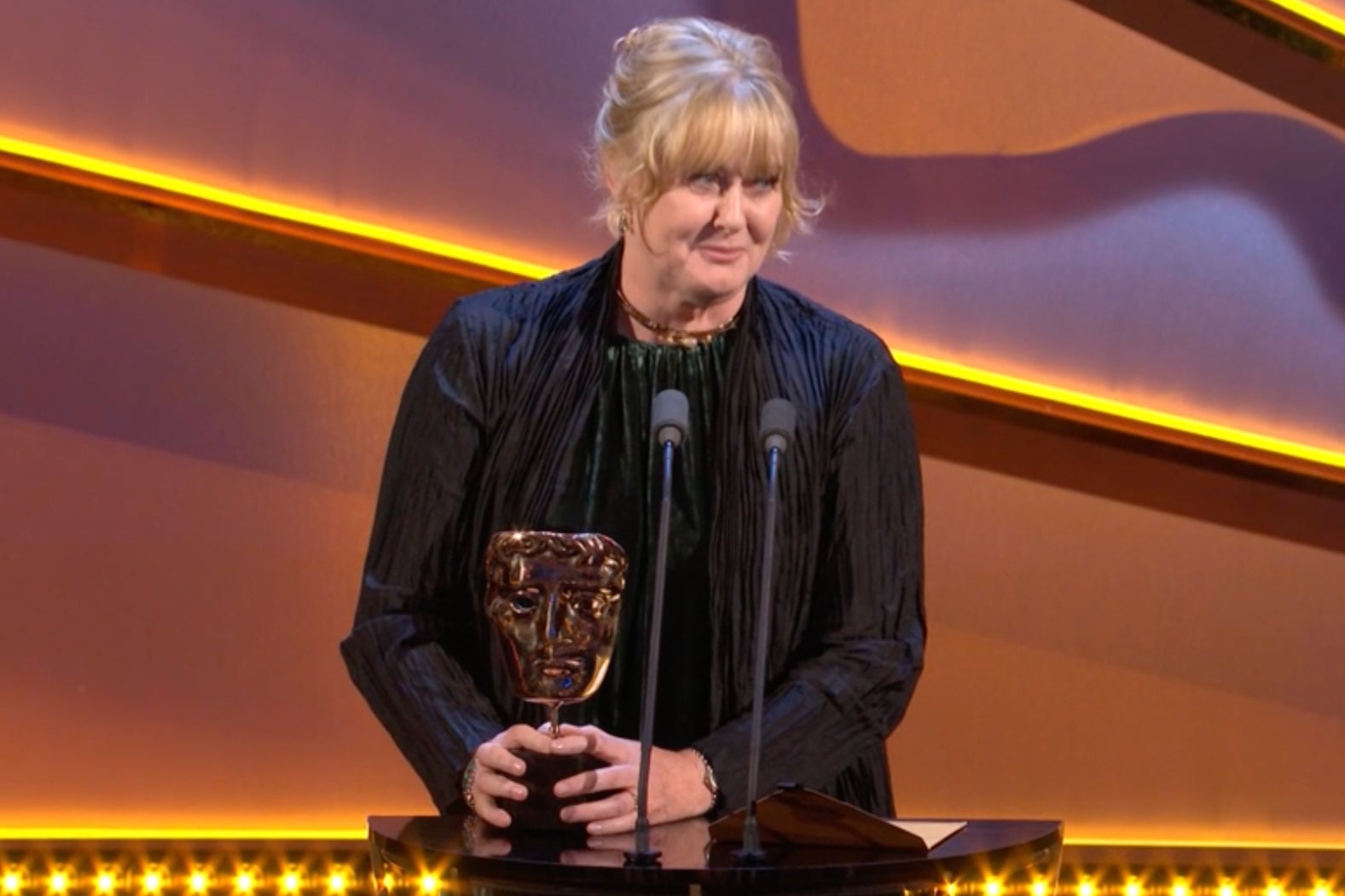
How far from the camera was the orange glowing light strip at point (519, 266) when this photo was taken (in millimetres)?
3492

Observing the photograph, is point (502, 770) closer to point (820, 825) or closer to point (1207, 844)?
point (820, 825)

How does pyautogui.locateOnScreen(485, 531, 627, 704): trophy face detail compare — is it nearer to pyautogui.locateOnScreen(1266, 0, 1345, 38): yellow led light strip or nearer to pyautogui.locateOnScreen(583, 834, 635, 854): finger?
pyautogui.locateOnScreen(583, 834, 635, 854): finger

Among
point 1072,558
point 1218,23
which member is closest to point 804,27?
point 1218,23

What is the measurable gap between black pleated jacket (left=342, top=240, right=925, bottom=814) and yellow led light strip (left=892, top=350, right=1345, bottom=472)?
1.31m

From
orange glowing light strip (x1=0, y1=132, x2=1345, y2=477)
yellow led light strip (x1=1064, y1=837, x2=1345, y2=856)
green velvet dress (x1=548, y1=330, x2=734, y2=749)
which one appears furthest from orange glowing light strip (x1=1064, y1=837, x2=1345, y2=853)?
green velvet dress (x1=548, y1=330, x2=734, y2=749)

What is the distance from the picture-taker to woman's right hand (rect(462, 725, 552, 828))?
6.87 ft

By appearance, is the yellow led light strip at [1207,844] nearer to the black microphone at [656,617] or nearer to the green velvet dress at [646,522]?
the green velvet dress at [646,522]

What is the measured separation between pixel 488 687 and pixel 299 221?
4.52ft

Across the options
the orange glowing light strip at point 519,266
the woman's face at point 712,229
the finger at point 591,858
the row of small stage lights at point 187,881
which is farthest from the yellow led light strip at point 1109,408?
the finger at point 591,858

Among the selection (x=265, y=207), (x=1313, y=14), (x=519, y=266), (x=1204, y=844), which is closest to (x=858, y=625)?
(x=519, y=266)

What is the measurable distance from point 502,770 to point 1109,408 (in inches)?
78.1

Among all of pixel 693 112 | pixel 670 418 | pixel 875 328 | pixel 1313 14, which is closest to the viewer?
pixel 670 418

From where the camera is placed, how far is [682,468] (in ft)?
7.96

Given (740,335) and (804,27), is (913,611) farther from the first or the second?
(804,27)
